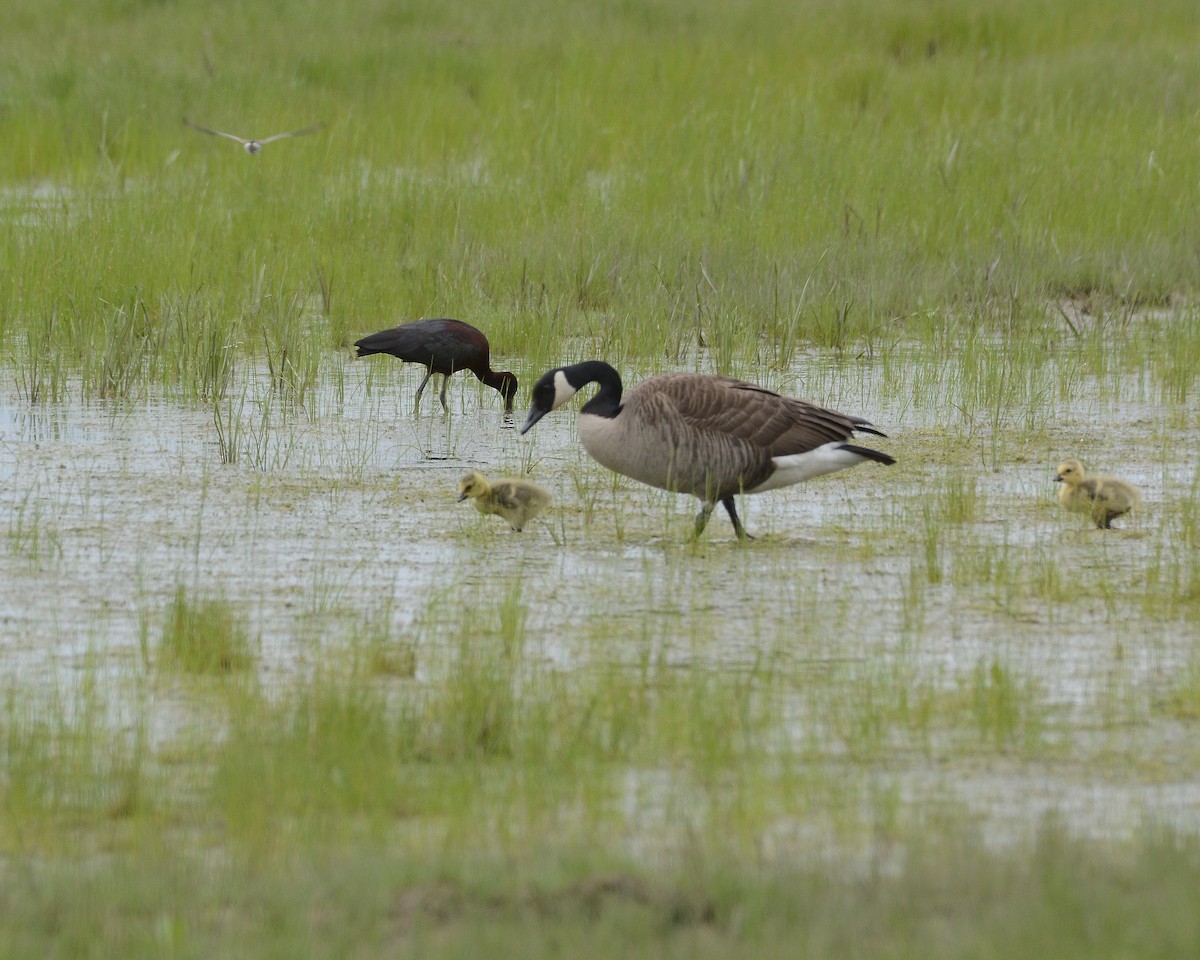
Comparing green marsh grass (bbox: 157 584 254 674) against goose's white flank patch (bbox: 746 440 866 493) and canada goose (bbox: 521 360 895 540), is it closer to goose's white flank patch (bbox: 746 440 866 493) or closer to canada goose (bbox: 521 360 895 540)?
canada goose (bbox: 521 360 895 540)

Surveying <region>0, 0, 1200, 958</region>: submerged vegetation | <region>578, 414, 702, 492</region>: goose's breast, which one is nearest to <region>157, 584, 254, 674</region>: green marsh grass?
<region>0, 0, 1200, 958</region>: submerged vegetation

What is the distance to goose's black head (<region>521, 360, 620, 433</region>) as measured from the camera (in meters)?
7.42

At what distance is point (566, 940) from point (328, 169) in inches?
498

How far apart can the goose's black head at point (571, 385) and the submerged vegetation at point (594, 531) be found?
1.26 feet

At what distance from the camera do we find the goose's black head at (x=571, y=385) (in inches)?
292

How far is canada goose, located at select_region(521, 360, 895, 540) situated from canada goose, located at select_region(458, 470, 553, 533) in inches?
11.2

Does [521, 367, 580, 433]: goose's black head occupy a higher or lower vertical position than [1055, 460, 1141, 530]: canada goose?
higher

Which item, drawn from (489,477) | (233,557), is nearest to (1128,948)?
(233,557)

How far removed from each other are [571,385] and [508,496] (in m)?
0.99

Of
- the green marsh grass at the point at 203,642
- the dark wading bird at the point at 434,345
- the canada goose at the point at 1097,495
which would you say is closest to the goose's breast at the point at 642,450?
the canada goose at the point at 1097,495

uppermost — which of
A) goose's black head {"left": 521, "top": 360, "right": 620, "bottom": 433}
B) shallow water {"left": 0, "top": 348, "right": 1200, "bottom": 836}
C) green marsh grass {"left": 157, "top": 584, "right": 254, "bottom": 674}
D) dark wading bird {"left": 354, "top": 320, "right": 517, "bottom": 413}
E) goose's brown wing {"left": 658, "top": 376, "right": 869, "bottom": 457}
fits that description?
dark wading bird {"left": 354, "top": 320, "right": 517, "bottom": 413}

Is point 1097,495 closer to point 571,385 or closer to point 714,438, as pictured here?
point 714,438

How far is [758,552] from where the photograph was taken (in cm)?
687

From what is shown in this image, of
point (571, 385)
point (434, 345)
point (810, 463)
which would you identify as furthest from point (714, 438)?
point (434, 345)
